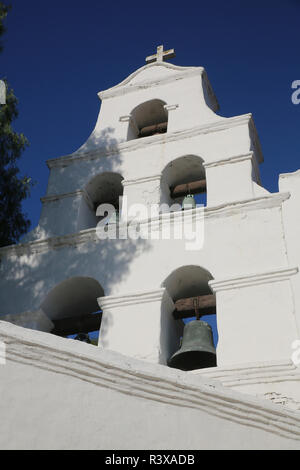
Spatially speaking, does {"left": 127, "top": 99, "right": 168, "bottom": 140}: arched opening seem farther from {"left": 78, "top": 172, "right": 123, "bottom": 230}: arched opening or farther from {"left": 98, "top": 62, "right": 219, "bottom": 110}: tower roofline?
{"left": 78, "top": 172, "right": 123, "bottom": 230}: arched opening

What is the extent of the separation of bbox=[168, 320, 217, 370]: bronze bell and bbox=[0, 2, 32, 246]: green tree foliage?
11.4 ft

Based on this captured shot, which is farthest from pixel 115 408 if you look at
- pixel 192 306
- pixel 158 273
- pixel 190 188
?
pixel 190 188

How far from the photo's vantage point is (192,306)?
7.43 metres

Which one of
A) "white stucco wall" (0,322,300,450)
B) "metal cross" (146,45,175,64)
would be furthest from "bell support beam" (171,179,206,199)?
"white stucco wall" (0,322,300,450)

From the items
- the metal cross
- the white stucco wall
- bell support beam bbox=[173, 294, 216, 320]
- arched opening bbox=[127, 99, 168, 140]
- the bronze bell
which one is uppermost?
the metal cross

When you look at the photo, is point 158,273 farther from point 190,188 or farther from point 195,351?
point 190,188

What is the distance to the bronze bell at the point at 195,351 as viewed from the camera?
6.63 meters

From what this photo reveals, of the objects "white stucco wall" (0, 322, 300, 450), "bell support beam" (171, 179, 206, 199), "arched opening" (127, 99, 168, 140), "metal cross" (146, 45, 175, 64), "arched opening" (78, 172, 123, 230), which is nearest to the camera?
"white stucco wall" (0, 322, 300, 450)

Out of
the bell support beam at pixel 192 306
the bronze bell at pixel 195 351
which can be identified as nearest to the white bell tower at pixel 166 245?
the bell support beam at pixel 192 306

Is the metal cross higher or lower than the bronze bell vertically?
higher

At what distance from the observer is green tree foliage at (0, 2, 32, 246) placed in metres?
8.90

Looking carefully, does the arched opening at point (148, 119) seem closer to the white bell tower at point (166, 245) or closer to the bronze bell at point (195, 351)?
the white bell tower at point (166, 245)

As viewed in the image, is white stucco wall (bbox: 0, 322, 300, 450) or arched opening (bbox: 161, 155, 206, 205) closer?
white stucco wall (bbox: 0, 322, 300, 450)

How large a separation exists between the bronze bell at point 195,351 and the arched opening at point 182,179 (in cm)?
270
